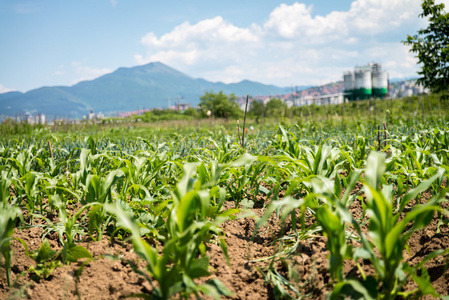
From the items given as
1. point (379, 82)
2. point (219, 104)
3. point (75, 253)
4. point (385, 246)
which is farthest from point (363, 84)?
point (75, 253)

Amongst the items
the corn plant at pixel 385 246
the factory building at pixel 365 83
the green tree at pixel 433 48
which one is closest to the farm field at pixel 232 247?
the corn plant at pixel 385 246

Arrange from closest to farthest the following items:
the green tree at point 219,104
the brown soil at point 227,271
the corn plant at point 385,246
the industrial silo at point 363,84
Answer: the corn plant at point 385,246 → the brown soil at point 227,271 → the industrial silo at point 363,84 → the green tree at point 219,104

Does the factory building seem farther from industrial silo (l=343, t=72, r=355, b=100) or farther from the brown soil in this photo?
the brown soil

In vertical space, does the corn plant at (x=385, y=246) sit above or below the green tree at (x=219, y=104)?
below

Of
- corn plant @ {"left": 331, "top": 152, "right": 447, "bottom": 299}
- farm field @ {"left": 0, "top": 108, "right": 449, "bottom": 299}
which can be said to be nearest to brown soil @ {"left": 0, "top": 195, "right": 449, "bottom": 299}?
farm field @ {"left": 0, "top": 108, "right": 449, "bottom": 299}

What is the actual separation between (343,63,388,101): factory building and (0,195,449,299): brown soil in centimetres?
5709

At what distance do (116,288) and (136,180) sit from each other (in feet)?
3.10

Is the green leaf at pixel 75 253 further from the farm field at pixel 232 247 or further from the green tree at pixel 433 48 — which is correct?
the green tree at pixel 433 48

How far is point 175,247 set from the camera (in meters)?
1.37

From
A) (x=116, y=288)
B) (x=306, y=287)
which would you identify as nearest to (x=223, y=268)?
(x=306, y=287)

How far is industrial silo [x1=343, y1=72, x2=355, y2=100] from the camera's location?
5709cm

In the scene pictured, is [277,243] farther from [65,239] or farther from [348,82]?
[348,82]

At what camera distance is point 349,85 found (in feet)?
191

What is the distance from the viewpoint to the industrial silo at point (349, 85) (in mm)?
57094
